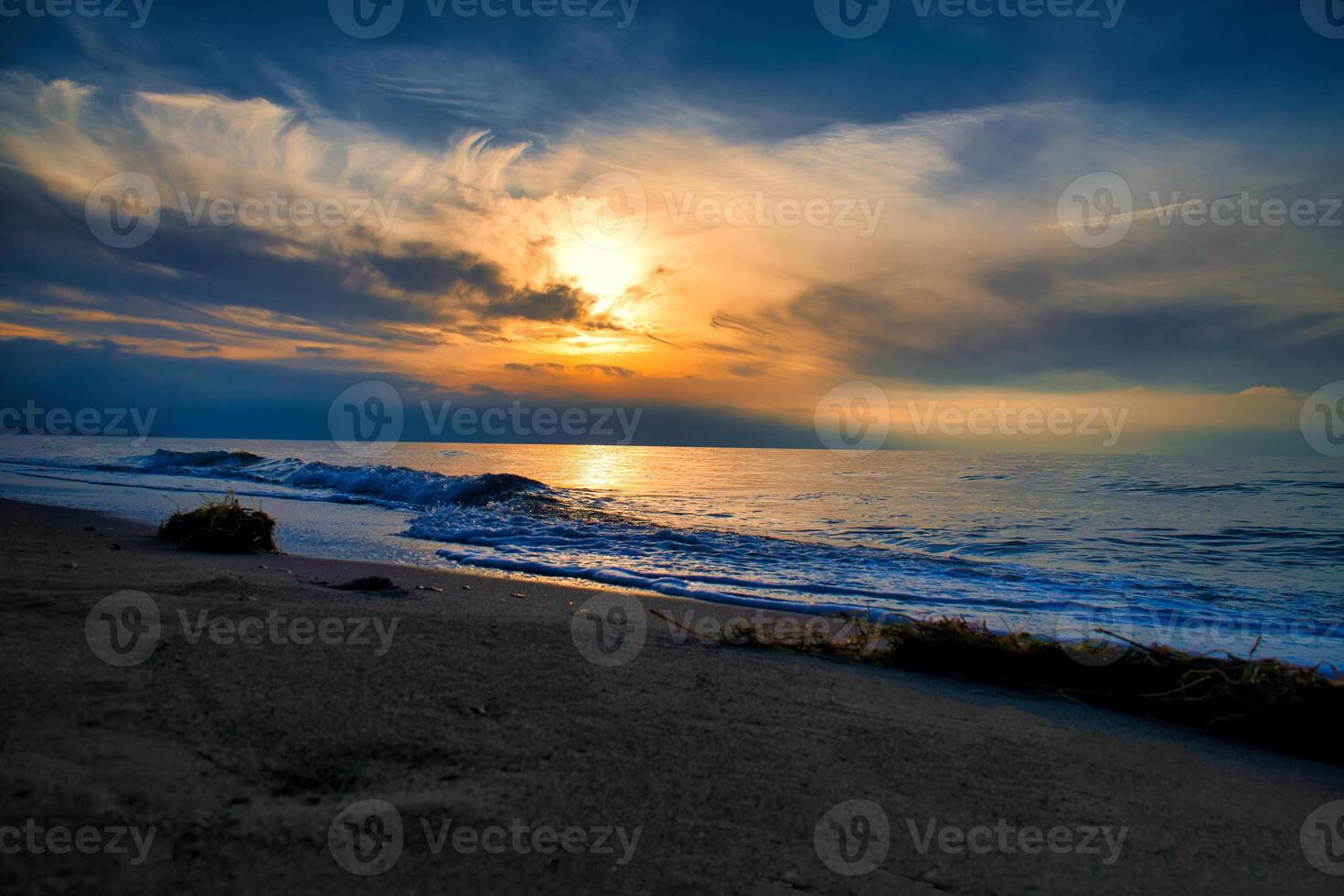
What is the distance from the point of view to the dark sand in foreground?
1757 millimetres

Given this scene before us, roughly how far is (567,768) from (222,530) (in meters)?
6.41

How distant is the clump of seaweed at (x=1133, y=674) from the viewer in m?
3.52

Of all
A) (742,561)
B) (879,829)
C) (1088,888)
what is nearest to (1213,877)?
(1088,888)

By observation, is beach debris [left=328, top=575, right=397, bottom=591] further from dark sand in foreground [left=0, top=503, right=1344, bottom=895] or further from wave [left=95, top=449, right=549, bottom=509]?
wave [left=95, top=449, right=549, bottom=509]

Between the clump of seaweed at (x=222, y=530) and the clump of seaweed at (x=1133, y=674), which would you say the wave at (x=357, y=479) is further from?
the clump of seaweed at (x=1133, y=674)

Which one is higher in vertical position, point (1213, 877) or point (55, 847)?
point (55, 847)

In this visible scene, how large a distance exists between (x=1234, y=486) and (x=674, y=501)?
54.0 feet

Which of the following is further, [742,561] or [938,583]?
[742,561]

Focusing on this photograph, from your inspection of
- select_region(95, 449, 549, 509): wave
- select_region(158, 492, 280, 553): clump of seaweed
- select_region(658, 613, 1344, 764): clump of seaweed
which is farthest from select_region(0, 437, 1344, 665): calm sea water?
select_region(658, 613, 1344, 764): clump of seaweed

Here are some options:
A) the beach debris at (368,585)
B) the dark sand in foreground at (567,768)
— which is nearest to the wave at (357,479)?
the beach debris at (368,585)

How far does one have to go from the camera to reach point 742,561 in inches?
368

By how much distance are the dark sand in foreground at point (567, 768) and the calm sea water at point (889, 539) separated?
351 centimetres

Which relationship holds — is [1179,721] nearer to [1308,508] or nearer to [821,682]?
[821,682]

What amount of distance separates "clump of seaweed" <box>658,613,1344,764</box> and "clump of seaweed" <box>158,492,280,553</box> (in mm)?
5475
